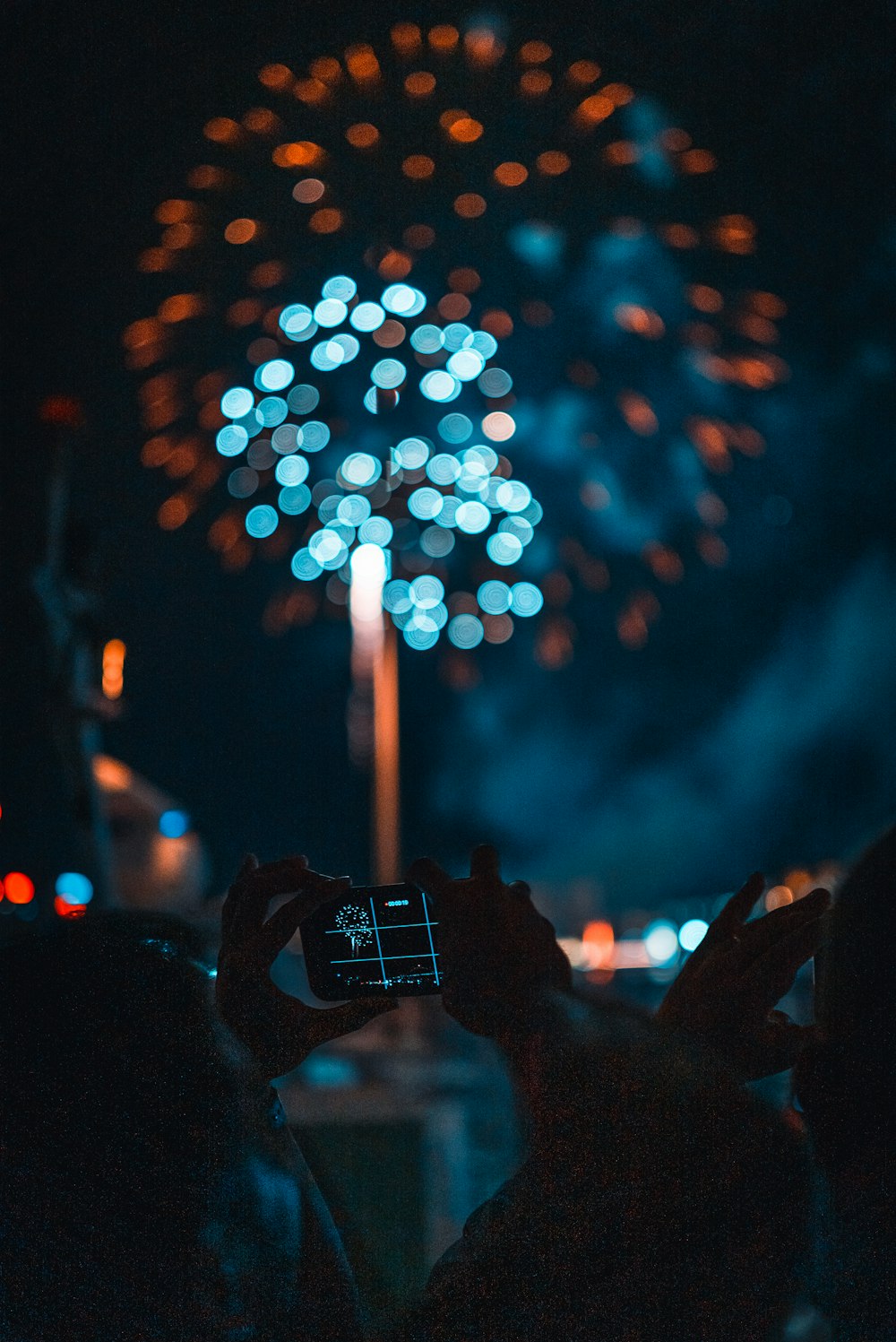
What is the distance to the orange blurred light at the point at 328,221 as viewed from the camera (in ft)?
22.5

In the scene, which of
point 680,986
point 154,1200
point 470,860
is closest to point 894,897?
point 680,986

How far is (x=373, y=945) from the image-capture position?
1.21 meters

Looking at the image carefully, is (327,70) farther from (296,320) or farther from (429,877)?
(429,877)

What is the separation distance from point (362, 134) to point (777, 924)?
20.8 ft

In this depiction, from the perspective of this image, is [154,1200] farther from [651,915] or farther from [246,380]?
[651,915]

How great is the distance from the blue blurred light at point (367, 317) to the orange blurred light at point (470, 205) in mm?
1033

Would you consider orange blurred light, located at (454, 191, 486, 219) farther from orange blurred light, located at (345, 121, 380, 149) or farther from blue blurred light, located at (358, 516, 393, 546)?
blue blurred light, located at (358, 516, 393, 546)

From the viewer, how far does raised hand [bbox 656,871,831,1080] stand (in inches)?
39.9

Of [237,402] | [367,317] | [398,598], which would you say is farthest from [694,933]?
[398,598]

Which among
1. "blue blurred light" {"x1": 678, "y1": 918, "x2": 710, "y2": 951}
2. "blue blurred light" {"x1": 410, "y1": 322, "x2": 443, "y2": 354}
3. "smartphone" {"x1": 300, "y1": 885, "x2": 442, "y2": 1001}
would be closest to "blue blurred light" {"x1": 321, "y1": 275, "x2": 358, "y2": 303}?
"blue blurred light" {"x1": 410, "y1": 322, "x2": 443, "y2": 354}

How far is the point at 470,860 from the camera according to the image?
1.04 metres

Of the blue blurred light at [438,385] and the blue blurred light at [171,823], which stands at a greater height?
the blue blurred light at [438,385]

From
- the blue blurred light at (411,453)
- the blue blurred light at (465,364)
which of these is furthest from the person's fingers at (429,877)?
the blue blurred light at (465,364)

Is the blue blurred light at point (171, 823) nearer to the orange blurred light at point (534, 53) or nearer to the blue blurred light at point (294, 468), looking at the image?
the blue blurred light at point (294, 468)
